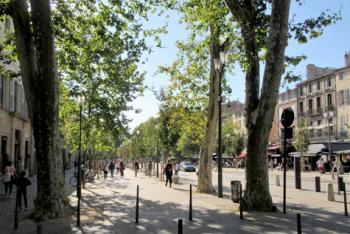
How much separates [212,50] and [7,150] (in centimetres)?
1568

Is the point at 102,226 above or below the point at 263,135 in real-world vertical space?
below

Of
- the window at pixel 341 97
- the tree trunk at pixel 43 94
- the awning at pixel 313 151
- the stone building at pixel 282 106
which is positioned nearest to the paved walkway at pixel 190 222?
the tree trunk at pixel 43 94

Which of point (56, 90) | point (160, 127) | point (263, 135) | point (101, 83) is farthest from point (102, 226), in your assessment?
point (160, 127)

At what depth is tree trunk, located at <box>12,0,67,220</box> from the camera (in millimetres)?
13836

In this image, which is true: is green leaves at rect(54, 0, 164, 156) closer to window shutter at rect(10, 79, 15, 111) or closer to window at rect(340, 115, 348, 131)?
window shutter at rect(10, 79, 15, 111)

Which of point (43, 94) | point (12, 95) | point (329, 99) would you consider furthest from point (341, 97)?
point (43, 94)

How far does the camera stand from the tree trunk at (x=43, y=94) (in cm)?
1384

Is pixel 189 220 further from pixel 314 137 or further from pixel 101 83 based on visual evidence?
pixel 314 137

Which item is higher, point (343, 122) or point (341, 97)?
point (341, 97)

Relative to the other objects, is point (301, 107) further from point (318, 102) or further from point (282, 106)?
point (282, 106)

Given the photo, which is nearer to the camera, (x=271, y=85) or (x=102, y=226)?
(x=102, y=226)

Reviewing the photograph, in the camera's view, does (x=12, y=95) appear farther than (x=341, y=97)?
No

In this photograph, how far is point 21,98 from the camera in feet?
119

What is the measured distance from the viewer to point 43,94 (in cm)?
1391
